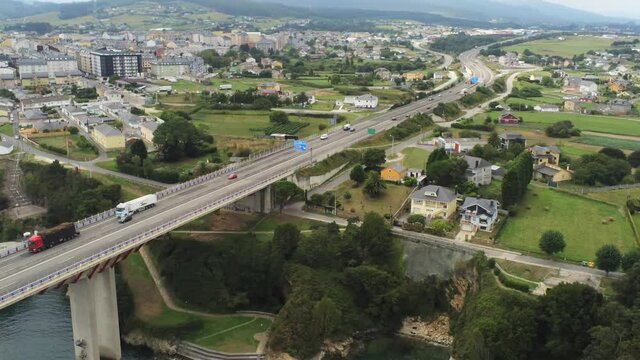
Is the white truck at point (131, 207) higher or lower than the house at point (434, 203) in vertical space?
higher

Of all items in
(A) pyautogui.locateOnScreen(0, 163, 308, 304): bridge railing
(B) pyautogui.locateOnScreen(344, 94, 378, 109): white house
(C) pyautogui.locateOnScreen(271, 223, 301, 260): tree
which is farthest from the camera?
(B) pyautogui.locateOnScreen(344, 94, 378, 109): white house

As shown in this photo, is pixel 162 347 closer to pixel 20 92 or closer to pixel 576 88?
pixel 20 92

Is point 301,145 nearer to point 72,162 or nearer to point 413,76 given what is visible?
point 72,162

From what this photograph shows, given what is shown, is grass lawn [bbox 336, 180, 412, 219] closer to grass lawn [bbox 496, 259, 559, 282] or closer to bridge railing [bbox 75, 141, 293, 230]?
bridge railing [bbox 75, 141, 293, 230]

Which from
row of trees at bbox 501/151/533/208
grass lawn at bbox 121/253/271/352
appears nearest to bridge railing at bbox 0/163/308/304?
grass lawn at bbox 121/253/271/352

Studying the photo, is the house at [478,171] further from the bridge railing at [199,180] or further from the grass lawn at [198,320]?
the grass lawn at [198,320]

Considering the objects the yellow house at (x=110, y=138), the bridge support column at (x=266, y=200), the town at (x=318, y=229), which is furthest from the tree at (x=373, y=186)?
the yellow house at (x=110, y=138)
